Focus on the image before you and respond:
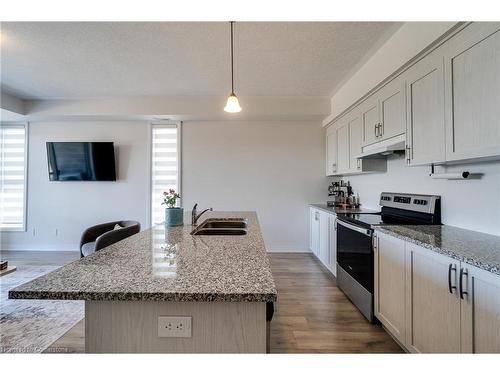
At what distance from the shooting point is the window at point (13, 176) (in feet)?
15.1

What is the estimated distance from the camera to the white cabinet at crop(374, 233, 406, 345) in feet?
5.79

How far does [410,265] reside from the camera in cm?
167

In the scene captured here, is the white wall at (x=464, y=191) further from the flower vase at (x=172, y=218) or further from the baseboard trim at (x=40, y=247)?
the baseboard trim at (x=40, y=247)

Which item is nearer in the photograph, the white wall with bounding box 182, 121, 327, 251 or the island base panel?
the island base panel

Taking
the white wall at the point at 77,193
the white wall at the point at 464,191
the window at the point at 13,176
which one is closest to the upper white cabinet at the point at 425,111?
the white wall at the point at 464,191

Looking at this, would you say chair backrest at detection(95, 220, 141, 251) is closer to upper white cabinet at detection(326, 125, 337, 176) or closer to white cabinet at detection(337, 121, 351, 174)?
white cabinet at detection(337, 121, 351, 174)

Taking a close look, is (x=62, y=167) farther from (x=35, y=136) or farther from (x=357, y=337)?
(x=357, y=337)

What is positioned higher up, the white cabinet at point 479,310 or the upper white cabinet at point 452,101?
the upper white cabinet at point 452,101

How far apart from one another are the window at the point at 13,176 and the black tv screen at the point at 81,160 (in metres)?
0.68

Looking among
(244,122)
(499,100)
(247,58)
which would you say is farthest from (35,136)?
(499,100)

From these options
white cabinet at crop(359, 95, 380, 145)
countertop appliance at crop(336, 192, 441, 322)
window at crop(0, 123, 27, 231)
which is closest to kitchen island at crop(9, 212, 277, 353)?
countertop appliance at crop(336, 192, 441, 322)

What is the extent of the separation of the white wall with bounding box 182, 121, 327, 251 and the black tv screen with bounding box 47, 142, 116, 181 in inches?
55.0

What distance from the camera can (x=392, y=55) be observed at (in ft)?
7.66
